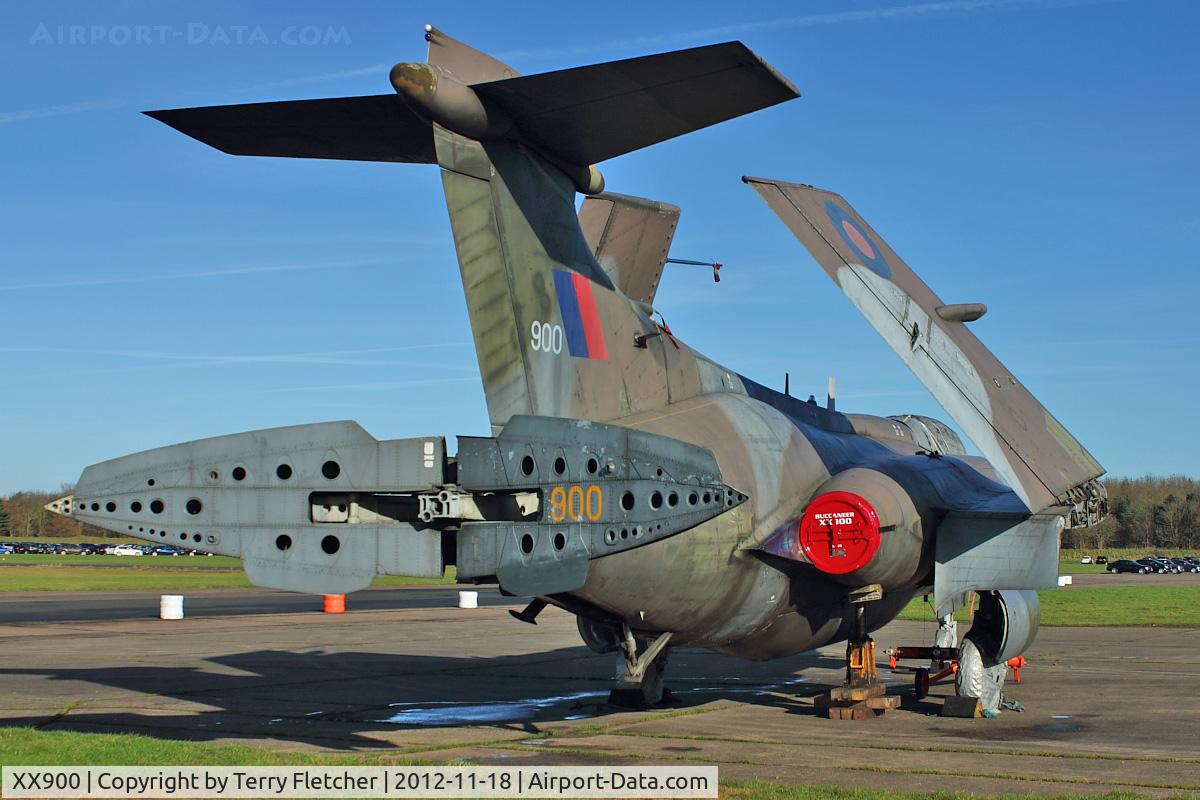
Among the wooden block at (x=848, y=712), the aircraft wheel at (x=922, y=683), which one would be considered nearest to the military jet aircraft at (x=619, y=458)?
the wooden block at (x=848, y=712)

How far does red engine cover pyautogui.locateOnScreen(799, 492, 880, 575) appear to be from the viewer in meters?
12.3

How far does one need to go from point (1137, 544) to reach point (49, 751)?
13864 cm

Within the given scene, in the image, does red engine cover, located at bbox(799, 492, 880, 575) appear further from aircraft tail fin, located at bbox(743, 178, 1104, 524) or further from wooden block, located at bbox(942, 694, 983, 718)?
wooden block, located at bbox(942, 694, 983, 718)

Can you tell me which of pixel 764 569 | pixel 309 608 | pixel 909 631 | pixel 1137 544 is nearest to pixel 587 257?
pixel 764 569

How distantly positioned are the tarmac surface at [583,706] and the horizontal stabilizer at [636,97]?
5541 millimetres

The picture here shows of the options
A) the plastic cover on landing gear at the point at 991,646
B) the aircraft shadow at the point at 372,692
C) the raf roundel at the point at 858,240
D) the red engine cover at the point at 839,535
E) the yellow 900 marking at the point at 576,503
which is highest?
the raf roundel at the point at 858,240

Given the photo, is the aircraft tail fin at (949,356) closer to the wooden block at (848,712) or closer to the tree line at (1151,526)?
the wooden block at (848,712)

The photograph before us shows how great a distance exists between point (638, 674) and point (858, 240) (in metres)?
5.41

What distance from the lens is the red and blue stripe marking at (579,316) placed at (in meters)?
11.1

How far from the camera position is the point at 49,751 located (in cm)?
1033

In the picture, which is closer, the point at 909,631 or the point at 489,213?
the point at 489,213

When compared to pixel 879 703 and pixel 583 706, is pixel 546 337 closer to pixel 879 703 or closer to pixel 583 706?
pixel 583 706

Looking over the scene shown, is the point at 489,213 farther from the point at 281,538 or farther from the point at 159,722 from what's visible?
the point at 159,722
